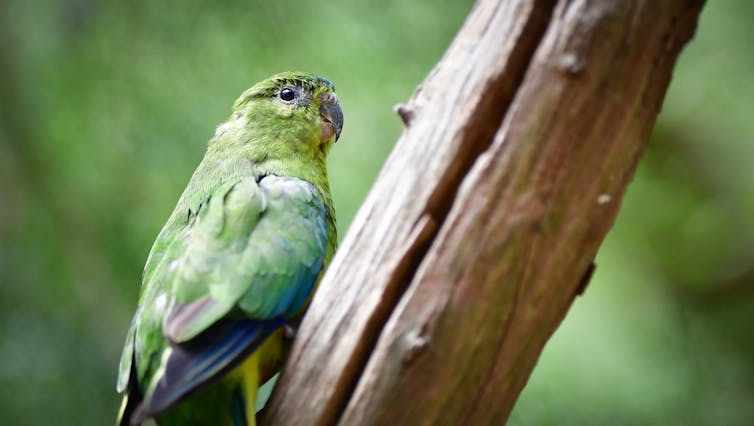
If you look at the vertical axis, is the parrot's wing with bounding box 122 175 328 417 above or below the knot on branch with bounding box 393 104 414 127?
below

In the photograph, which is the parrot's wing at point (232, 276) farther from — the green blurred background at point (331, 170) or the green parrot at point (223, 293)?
the green blurred background at point (331, 170)

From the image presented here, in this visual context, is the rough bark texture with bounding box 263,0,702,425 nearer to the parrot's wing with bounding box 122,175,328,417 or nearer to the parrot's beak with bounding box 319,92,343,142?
the parrot's wing with bounding box 122,175,328,417

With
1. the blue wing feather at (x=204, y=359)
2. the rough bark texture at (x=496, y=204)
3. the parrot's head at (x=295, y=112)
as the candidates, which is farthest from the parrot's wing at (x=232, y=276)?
the parrot's head at (x=295, y=112)

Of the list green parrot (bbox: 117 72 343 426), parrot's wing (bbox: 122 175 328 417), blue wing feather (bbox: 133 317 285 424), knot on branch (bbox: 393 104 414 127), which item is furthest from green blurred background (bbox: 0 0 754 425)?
knot on branch (bbox: 393 104 414 127)

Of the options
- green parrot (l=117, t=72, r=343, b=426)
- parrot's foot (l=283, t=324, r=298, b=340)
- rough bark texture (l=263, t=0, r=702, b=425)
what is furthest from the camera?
parrot's foot (l=283, t=324, r=298, b=340)

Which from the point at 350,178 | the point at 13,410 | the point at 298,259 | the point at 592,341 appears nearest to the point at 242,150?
the point at 298,259

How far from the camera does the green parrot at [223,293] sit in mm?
1988

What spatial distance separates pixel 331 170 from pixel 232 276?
7.61 ft

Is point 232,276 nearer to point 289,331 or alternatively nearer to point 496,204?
point 289,331

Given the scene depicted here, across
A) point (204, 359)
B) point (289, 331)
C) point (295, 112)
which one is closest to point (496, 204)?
point (289, 331)

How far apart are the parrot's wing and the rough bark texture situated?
1.04 ft

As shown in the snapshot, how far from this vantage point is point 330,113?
316cm

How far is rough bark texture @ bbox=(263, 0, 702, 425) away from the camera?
1.72 meters

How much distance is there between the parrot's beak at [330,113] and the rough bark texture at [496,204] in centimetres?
128
